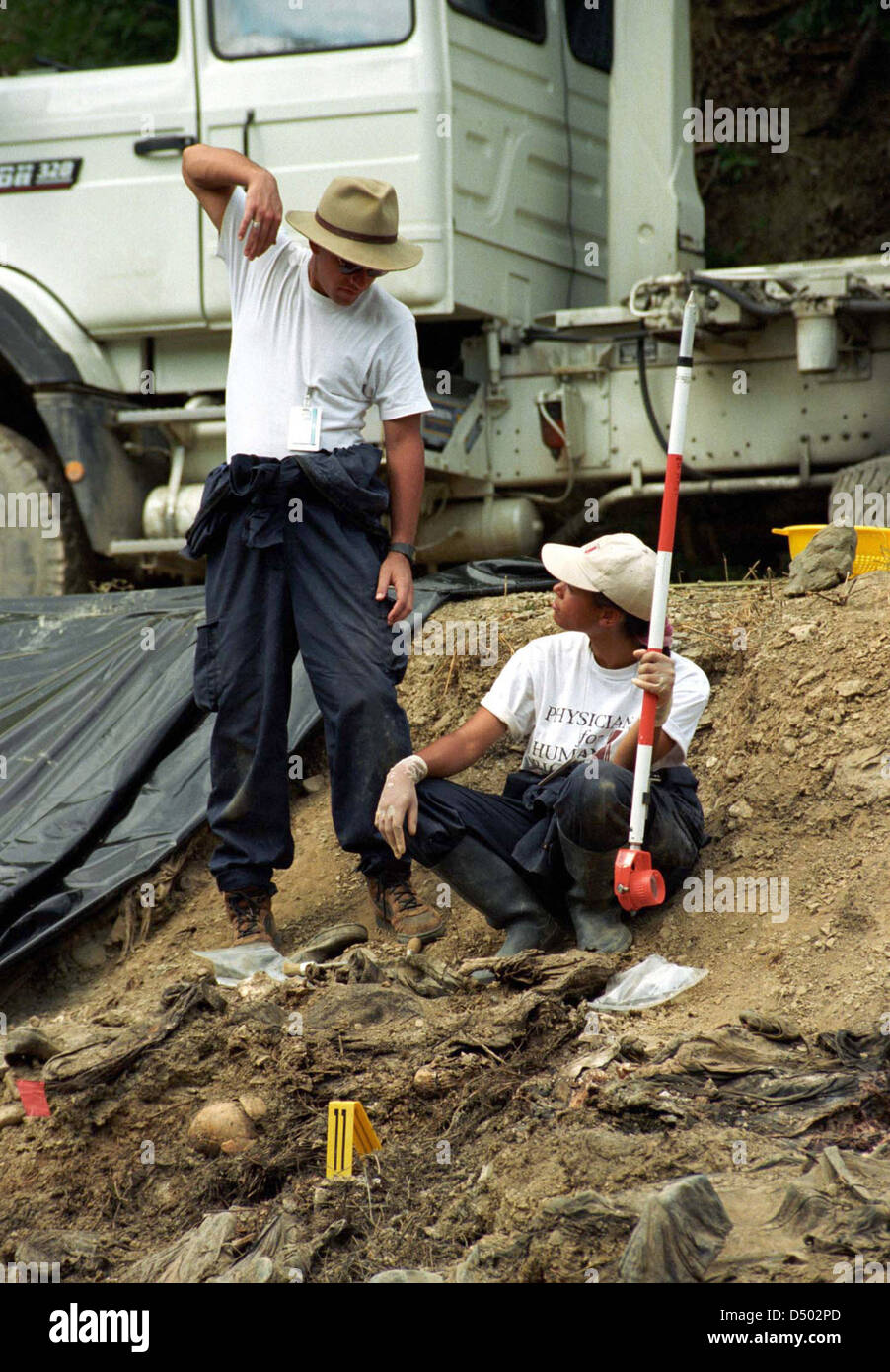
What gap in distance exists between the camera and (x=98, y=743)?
15.4 ft

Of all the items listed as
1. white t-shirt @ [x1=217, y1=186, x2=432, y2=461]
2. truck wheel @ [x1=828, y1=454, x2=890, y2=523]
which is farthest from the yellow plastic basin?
white t-shirt @ [x1=217, y1=186, x2=432, y2=461]

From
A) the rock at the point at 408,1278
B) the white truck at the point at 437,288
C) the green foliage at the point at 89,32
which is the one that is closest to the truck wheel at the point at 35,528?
the white truck at the point at 437,288

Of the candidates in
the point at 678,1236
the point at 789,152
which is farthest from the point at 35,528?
the point at 789,152

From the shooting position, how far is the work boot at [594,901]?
3.68m

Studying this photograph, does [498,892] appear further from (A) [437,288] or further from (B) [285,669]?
(A) [437,288]

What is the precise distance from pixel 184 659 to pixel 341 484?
4.35 feet

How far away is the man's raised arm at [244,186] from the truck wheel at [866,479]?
2533mm

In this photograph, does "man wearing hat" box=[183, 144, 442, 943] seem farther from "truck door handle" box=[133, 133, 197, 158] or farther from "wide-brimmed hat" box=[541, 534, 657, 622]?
"truck door handle" box=[133, 133, 197, 158]

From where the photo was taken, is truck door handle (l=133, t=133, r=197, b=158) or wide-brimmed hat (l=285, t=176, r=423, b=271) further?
truck door handle (l=133, t=133, r=197, b=158)

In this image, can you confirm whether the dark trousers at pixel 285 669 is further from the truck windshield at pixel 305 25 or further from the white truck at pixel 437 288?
the truck windshield at pixel 305 25

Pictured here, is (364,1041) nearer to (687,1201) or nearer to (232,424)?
(687,1201)

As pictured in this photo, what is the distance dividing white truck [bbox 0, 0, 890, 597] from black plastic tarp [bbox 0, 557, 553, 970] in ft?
2.64

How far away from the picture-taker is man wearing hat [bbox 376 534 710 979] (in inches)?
143
